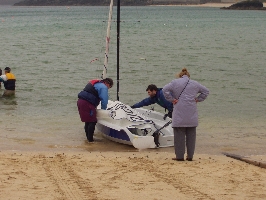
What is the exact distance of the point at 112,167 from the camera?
9453mm

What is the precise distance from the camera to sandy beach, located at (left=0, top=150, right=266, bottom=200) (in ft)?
25.5

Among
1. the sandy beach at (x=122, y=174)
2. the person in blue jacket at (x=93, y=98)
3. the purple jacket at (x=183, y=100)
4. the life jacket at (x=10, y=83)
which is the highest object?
the purple jacket at (x=183, y=100)

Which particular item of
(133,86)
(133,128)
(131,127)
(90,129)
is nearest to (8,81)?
(133,86)

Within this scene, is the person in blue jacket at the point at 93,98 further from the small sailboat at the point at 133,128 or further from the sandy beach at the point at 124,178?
the sandy beach at the point at 124,178

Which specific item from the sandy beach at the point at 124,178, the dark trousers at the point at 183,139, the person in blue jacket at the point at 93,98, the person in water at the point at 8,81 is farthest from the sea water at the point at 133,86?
the sandy beach at the point at 124,178

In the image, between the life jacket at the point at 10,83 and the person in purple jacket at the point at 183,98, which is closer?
the person in purple jacket at the point at 183,98

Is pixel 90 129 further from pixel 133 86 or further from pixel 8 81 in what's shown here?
pixel 133 86

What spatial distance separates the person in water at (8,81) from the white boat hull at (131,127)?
723 centimetres

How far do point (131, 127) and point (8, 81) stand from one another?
8.46m

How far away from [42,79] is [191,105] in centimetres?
1811

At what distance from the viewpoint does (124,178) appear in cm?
864

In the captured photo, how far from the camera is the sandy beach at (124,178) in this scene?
7758mm

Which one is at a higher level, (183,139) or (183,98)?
(183,98)

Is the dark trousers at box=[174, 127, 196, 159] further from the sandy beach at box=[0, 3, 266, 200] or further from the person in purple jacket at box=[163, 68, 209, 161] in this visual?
the sandy beach at box=[0, 3, 266, 200]
